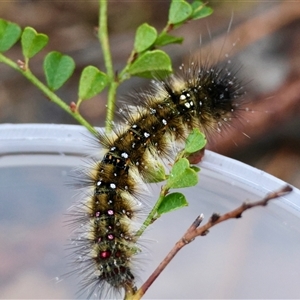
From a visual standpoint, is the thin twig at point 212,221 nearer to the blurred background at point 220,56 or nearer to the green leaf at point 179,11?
the green leaf at point 179,11

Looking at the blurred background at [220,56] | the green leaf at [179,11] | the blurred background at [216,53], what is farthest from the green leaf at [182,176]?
the blurred background at [216,53]

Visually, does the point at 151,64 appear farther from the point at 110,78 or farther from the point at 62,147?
the point at 62,147

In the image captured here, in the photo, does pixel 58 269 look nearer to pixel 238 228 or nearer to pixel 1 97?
pixel 238 228

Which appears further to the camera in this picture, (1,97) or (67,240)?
(1,97)

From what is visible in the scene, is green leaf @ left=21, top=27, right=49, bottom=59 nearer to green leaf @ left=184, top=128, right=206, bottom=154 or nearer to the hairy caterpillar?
the hairy caterpillar

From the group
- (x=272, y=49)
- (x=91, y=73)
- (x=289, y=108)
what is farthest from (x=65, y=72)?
Answer: (x=272, y=49)

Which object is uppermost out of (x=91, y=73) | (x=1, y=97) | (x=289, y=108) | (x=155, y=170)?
(x=91, y=73)

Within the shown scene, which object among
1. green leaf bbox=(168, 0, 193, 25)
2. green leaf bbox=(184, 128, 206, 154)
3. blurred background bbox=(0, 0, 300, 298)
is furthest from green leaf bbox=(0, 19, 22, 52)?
blurred background bbox=(0, 0, 300, 298)

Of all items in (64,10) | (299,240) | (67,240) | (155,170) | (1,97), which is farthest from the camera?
(64,10)
